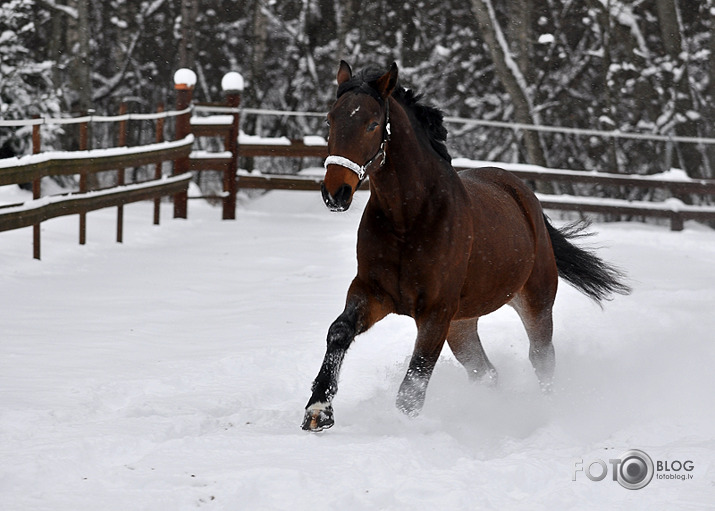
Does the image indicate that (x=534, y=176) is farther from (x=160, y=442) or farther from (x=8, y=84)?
(x=160, y=442)

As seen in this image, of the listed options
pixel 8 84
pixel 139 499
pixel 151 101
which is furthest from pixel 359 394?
pixel 151 101

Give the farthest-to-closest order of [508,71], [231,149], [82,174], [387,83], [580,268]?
[508,71]
[231,149]
[82,174]
[580,268]
[387,83]

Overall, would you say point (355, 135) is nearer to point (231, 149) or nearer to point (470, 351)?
point (470, 351)

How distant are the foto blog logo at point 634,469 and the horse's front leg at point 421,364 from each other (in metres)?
0.84

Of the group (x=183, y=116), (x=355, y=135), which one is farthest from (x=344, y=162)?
(x=183, y=116)

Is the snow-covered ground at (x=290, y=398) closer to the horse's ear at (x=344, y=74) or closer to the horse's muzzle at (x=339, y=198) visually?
the horse's ear at (x=344, y=74)

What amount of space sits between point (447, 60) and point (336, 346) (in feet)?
51.7

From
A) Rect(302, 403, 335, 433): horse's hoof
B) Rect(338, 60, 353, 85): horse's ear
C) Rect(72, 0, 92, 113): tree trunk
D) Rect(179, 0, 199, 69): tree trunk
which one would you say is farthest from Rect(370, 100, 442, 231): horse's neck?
Rect(179, 0, 199, 69): tree trunk

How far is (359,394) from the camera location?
15.7 ft

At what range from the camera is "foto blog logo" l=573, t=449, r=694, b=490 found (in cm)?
334

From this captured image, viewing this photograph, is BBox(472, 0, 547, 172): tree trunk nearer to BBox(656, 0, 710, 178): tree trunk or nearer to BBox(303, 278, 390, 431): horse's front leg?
BBox(656, 0, 710, 178): tree trunk

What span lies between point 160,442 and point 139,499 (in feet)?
2.00

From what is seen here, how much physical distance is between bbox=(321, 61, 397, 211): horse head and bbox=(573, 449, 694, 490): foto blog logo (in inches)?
53.5

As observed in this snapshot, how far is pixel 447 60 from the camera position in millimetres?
19094
